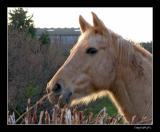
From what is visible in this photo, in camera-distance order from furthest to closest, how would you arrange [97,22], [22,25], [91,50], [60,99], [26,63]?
[26,63]
[22,25]
[97,22]
[91,50]
[60,99]

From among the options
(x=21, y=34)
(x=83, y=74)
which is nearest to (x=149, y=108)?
(x=83, y=74)

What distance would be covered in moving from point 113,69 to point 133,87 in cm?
27

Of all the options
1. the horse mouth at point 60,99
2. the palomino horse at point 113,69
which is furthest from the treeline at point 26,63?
the horse mouth at point 60,99

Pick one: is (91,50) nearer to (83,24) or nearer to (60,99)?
(83,24)

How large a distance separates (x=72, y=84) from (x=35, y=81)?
8370 millimetres

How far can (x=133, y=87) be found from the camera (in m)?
4.16

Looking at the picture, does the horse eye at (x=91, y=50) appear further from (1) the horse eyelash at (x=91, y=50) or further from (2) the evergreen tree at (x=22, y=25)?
(2) the evergreen tree at (x=22, y=25)

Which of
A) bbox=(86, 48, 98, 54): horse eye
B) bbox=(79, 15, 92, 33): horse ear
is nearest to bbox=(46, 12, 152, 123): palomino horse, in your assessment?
bbox=(86, 48, 98, 54): horse eye

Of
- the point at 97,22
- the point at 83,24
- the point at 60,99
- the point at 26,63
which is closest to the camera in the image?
the point at 60,99

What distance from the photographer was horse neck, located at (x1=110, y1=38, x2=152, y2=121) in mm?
4125

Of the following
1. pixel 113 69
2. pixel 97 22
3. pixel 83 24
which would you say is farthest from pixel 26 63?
pixel 113 69

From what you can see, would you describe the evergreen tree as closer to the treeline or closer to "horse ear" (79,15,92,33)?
the treeline

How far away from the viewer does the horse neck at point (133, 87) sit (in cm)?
412

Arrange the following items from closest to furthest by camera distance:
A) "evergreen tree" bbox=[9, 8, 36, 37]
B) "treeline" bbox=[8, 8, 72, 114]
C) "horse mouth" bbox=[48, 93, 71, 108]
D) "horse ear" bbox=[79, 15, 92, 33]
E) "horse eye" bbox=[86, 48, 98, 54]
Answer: "horse mouth" bbox=[48, 93, 71, 108], "horse eye" bbox=[86, 48, 98, 54], "horse ear" bbox=[79, 15, 92, 33], "evergreen tree" bbox=[9, 8, 36, 37], "treeline" bbox=[8, 8, 72, 114]
